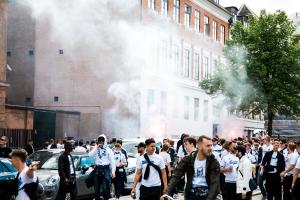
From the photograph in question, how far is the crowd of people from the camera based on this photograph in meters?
6.92

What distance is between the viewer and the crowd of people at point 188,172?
6.92 m

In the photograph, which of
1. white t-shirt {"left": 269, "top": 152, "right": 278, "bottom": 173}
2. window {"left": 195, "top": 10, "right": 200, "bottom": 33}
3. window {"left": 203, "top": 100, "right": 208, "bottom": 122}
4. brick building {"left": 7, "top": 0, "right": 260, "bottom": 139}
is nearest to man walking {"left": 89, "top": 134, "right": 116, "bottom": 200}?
white t-shirt {"left": 269, "top": 152, "right": 278, "bottom": 173}

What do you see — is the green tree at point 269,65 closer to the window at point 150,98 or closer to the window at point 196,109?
the window at point 196,109

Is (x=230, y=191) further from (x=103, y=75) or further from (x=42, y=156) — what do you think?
(x=103, y=75)

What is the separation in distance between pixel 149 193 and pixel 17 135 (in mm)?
17937

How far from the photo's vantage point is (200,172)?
693 centimetres

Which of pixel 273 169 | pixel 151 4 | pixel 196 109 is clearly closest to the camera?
pixel 273 169

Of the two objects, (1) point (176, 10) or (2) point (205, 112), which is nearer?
(1) point (176, 10)

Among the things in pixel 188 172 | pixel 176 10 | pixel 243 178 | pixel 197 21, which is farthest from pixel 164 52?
pixel 188 172

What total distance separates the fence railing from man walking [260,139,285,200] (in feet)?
46.7

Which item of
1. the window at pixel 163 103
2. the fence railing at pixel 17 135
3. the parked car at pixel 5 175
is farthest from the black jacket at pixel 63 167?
the window at pixel 163 103

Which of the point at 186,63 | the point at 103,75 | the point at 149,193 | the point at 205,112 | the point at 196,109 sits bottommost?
the point at 149,193

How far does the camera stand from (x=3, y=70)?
2558 cm

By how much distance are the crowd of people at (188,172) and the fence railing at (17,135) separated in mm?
10771
